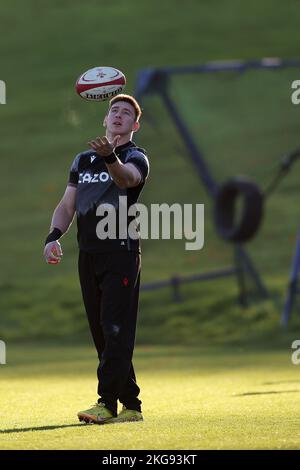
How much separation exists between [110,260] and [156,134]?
1930cm

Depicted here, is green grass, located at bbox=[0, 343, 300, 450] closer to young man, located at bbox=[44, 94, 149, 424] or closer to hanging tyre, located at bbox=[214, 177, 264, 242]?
young man, located at bbox=[44, 94, 149, 424]

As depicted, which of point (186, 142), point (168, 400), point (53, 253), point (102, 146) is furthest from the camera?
point (186, 142)

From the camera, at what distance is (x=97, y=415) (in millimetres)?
7770

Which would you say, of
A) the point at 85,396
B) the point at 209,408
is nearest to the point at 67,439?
the point at 209,408

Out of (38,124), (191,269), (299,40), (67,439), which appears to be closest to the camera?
(67,439)

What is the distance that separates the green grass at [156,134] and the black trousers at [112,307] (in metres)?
1.83

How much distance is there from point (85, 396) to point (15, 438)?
335cm

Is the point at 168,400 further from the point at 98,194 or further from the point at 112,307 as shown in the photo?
the point at 98,194

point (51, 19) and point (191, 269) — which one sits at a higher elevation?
point (51, 19)

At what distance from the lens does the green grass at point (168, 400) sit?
22.6 feet

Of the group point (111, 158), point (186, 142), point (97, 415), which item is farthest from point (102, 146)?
point (186, 142)

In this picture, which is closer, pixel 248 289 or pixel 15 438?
pixel 15 438
